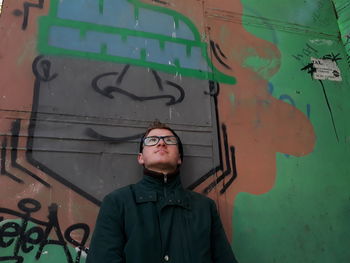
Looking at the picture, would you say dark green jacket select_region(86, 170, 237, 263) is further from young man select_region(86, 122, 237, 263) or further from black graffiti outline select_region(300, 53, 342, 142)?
black graffiti outline select_region(300, 53, 342, 142)

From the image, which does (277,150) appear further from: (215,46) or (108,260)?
(108,260)

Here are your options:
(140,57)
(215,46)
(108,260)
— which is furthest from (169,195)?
(215,46)

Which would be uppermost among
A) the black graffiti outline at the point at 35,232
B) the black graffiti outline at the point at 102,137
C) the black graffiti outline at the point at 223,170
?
the black graffiti outline at the point at 102,137

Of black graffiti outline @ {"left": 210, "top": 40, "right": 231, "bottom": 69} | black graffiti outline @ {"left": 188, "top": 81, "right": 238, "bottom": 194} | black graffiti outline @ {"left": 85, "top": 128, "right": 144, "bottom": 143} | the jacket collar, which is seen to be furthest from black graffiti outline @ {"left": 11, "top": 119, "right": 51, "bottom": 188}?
black graffiti outline @ {"left": 210, "top": 40, "right": 231, "bottom": 69}

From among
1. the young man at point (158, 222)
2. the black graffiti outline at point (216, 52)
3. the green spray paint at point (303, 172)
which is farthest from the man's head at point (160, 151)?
the black graffiti outline at point (216, 52)

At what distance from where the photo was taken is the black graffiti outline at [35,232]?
6.52 feet

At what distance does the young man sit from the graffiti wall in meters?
0.40

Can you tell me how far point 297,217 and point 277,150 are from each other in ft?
1.98

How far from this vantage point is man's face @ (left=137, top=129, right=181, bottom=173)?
2.02m

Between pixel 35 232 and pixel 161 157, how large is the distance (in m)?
0.97

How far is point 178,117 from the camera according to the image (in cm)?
263

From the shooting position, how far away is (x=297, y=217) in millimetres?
2668

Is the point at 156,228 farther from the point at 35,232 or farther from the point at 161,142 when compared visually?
the point at 35,232

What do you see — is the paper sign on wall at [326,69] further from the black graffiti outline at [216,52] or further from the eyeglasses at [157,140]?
the eyeglasses at [157,140]
